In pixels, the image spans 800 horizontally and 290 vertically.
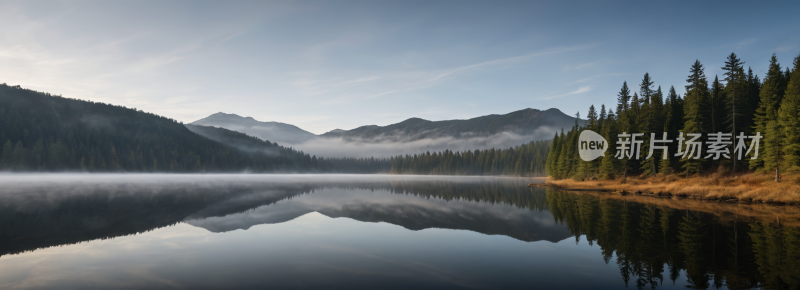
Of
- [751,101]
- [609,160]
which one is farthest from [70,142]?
[751,101]

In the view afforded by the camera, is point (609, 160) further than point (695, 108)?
Yes

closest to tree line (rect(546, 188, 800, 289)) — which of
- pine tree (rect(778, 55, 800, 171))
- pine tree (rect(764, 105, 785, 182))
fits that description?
pine tree (rect(778, 55, 800, 171))

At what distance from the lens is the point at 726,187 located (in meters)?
45.1

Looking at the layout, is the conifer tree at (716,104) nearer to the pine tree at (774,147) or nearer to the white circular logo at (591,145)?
the pine tree at (774,147)

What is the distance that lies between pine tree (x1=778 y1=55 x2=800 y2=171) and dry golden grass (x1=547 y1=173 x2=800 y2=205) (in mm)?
1719

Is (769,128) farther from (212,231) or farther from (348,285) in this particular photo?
(212,231)

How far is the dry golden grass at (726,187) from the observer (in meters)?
38.4

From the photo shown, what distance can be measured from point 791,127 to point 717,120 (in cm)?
2360

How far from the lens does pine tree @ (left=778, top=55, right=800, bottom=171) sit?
4375cm

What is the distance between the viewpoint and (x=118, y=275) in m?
11.2

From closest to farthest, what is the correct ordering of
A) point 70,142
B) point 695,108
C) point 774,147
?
point 774,147 < point 695,108 < point 70,142

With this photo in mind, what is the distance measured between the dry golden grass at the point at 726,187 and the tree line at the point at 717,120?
1.85 m

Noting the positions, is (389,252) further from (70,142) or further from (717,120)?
(70,142)

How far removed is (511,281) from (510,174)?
190 metres
